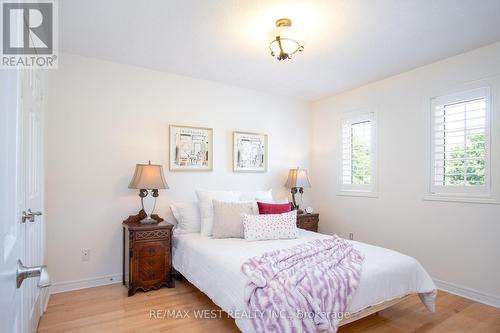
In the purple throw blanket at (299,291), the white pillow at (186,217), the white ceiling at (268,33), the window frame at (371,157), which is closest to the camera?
the purple throw blanket at (299,291)

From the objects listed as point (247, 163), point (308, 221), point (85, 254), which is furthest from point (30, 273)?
point (308, 221)

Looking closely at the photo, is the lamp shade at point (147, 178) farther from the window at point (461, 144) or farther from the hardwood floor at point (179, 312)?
the window at point (461, 144)

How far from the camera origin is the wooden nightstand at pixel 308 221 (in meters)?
4.03

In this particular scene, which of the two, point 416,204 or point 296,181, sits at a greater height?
point 296,181

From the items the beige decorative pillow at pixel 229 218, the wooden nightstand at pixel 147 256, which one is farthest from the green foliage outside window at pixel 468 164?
the wooden nightstand at pixel 147 256

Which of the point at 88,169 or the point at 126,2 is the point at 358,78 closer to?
the point at 126,2

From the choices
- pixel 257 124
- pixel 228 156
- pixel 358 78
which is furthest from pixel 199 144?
pixel 358 78

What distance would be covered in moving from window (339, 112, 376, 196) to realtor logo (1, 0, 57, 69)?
365 centimetres

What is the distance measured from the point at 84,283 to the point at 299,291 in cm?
248

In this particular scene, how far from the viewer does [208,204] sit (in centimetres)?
330

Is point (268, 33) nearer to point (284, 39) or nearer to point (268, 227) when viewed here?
point (284, 39)

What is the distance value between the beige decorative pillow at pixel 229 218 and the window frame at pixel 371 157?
67.4 inches

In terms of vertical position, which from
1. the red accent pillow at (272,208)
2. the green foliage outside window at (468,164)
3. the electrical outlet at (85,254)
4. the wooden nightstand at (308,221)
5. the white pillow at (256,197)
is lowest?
the electrical outlet at (85,254)

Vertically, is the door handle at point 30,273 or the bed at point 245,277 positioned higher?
the door handle at point 30,273
